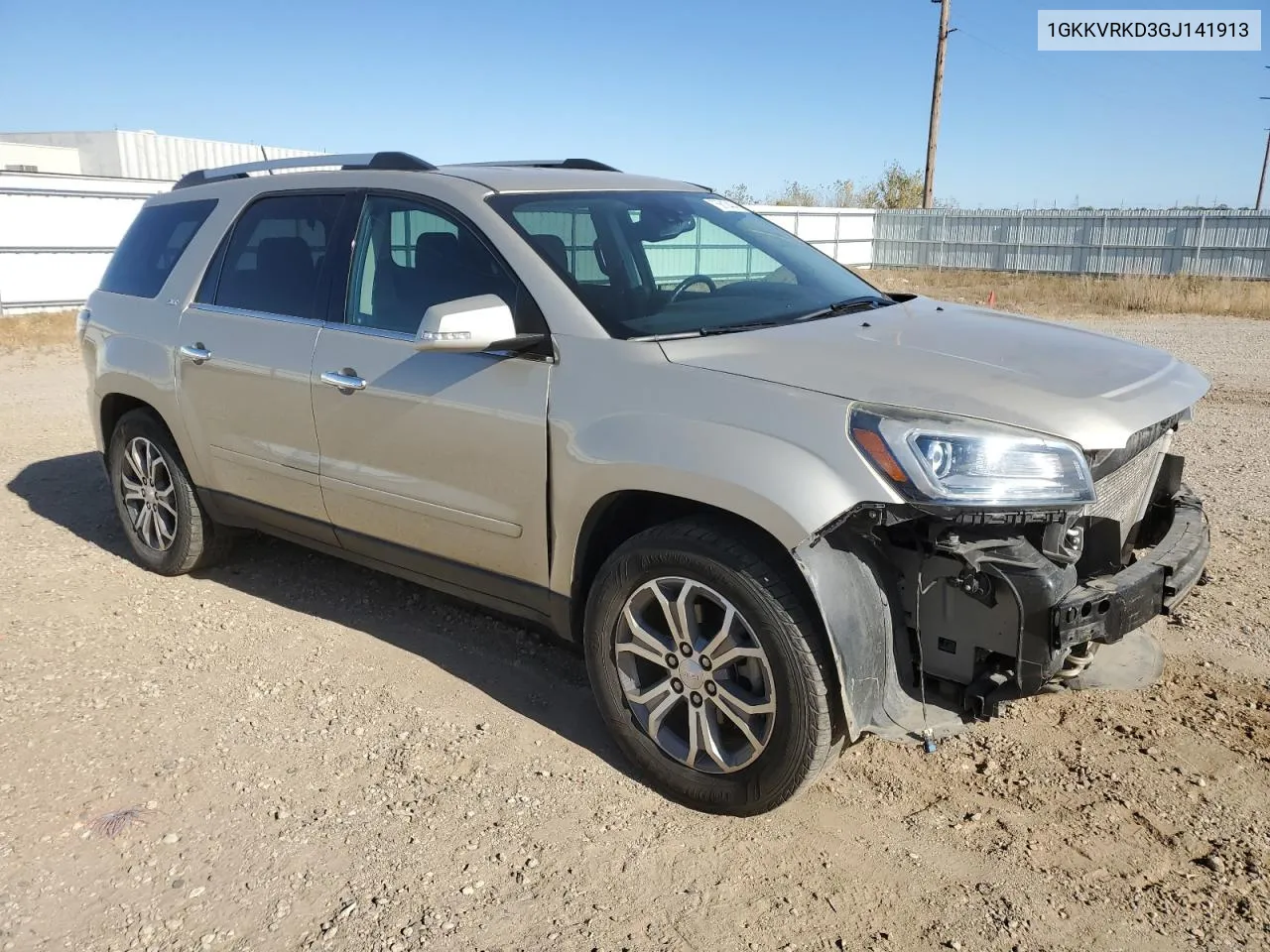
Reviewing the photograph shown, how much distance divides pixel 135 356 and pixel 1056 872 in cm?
450

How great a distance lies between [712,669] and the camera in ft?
9.87

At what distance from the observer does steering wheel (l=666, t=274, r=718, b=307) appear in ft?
12.1

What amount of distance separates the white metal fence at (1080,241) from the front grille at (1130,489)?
28.1m

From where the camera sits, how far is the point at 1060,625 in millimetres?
2584

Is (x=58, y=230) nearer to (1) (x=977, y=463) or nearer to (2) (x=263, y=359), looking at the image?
(2) (x=263, y=359)

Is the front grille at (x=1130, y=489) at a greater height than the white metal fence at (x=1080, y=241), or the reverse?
the white metal fence at (x=1080, y=241)

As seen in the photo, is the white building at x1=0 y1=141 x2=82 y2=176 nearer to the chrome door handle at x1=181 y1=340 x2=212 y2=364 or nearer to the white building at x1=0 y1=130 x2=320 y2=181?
the white building at x1=0 y1=130 x2=320 y2=181

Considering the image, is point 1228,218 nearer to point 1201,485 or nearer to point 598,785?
point 1201,485

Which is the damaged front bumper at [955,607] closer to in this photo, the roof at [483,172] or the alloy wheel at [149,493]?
the roof at [483,172]

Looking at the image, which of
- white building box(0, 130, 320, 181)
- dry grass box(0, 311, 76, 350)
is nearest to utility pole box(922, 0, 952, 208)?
white building box(0, 130, 320, 181)

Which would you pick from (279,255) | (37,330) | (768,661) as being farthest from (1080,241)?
(768,661)

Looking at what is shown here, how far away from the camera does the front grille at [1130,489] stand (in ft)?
9.66

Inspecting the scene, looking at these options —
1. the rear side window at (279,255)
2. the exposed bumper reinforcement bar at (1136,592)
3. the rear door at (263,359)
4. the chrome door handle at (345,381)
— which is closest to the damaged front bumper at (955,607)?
the exposed bumper reinforcement bar at (1136,592)

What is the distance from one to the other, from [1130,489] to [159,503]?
14.5 feet
